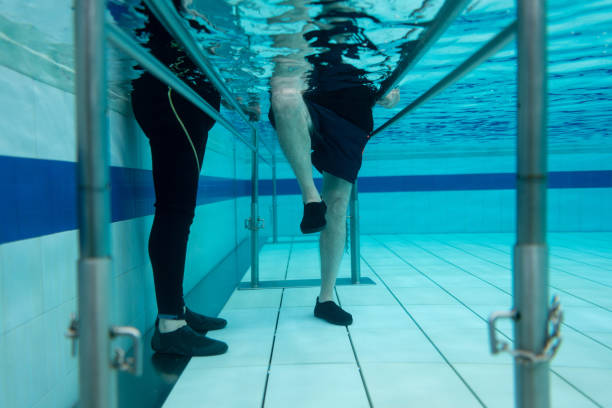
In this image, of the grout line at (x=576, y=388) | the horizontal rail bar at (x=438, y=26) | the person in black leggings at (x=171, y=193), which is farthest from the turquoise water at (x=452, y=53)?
the grout line at (x=576, y=388)

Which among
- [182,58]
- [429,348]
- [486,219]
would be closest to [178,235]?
[182,58]

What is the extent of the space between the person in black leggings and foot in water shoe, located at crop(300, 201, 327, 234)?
1.43 feet

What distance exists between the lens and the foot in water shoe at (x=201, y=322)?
1730 mm

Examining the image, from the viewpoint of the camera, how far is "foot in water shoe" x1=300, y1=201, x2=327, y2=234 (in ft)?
5.16

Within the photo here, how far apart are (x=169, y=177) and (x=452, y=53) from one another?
146cm

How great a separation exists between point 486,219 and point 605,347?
4.76 meters

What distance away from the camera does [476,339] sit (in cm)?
165

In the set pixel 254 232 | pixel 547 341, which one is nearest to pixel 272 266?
pixel 254 232

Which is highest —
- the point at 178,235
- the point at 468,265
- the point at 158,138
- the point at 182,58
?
the point at 182,58

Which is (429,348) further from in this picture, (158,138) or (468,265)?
(468,265)

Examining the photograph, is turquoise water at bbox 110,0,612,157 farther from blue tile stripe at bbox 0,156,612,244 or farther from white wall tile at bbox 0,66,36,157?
blue tile stripe at bbox 0,156,612,244

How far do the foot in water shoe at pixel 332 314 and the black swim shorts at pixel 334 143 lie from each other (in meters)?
0.59

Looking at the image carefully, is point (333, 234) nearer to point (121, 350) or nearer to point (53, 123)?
point (53, 123)

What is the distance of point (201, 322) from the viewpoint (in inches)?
69.6
